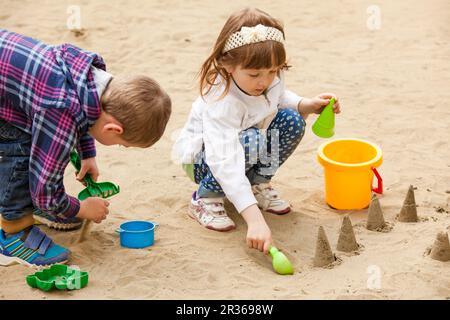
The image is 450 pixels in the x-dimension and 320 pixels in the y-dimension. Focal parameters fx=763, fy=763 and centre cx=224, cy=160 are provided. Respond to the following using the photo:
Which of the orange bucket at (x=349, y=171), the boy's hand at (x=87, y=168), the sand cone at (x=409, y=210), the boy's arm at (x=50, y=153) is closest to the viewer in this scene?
the boy's arm at (x=50, y=153)

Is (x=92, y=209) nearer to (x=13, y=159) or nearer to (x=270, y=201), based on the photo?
(x=13, y=159)

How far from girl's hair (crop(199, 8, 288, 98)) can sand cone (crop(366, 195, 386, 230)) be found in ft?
2.29

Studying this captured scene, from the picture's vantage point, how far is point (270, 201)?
3.42 m

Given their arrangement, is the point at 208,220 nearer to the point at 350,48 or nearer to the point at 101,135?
the point at 101,135

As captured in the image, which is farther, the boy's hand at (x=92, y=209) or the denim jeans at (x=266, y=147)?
the denim jeans at (x=266, y=147)

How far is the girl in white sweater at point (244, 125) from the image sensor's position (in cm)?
300

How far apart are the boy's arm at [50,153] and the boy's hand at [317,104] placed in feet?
3.74

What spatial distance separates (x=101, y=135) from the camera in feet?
9.05

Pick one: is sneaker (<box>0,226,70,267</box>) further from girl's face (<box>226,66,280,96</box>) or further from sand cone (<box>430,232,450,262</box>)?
sand cone (<box>430,232,450,262</box>)

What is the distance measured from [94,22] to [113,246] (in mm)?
3584

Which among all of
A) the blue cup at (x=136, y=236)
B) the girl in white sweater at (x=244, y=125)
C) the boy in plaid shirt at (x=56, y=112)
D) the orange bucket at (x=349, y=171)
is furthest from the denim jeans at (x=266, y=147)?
the boy in plaid shirt at (x=56, y=112)

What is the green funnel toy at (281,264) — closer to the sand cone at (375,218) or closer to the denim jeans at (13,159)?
the sand cone at (375,218)

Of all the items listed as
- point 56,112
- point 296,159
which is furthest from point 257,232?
point 296,159

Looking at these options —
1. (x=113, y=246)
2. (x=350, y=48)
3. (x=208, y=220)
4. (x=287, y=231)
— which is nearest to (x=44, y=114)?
(x=113, y=246)
